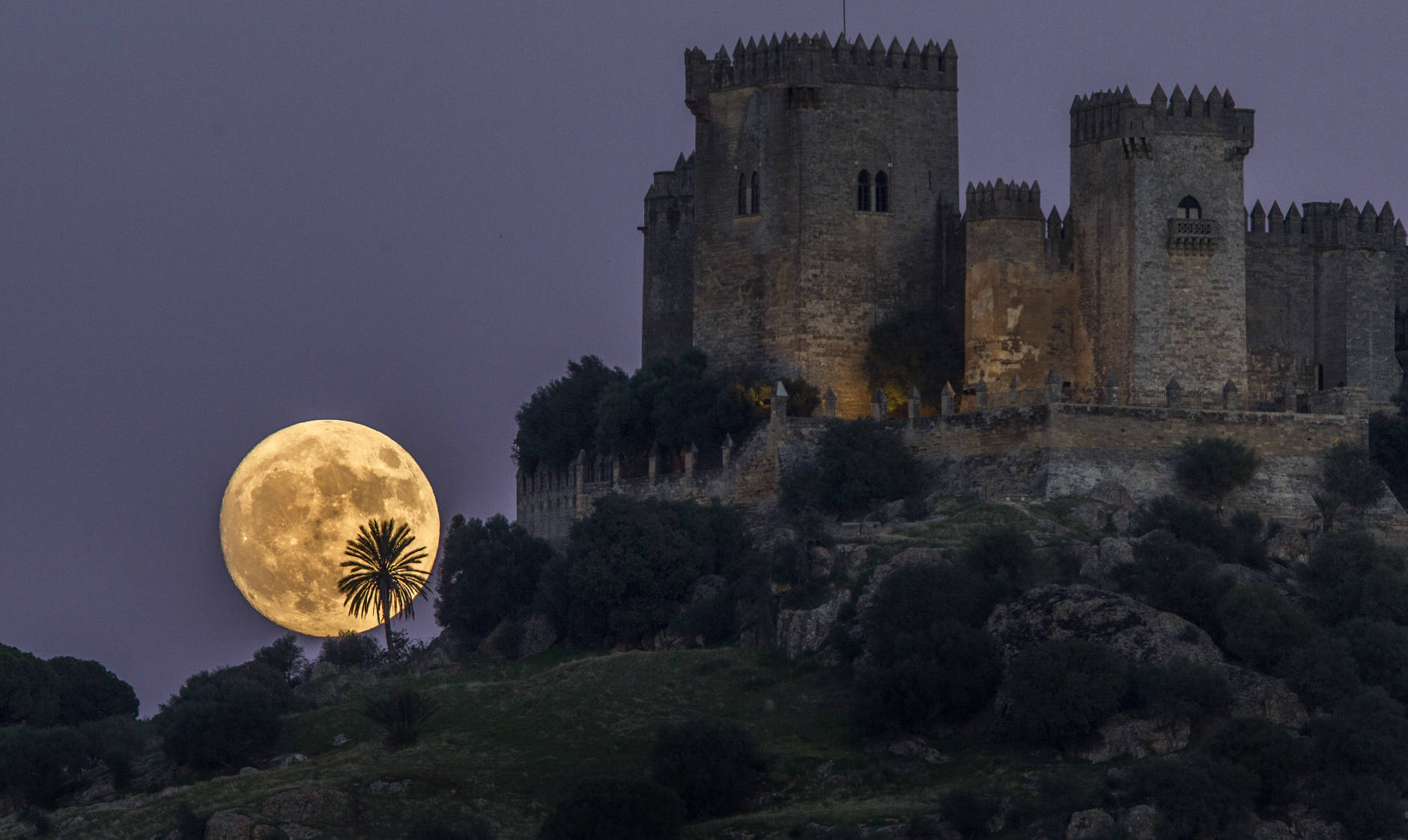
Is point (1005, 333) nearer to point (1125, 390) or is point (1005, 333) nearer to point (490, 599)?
point (1125, 390)

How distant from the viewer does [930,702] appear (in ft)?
236

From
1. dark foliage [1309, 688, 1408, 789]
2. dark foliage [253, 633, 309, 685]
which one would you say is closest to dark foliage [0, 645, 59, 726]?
dark foliage [253, 633, 309, 685]

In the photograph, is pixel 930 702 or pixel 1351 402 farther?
pixel 1351 402

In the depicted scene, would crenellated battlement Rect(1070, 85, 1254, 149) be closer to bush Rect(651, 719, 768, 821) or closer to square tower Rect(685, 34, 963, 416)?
square tower Rect(685, 34, 963, 416)

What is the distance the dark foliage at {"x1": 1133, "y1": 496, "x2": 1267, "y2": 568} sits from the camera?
258ft

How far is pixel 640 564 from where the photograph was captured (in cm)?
8456

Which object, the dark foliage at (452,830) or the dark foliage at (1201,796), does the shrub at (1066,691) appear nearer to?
the dark foliage at (1201,796)

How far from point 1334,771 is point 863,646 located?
49.8ft

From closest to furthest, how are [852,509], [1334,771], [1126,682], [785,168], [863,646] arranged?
[1334,771] < [1126,682] < [863,646] < [852,509] < [785,168]

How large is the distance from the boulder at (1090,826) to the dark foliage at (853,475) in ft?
71.0

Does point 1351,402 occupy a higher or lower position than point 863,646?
higher

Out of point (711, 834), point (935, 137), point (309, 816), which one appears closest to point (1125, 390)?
point (935, 137)

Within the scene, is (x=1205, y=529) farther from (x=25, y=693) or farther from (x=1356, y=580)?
(x=25, y=693)

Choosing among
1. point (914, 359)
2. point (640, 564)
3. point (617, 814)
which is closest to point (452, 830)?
point (617, 814)
